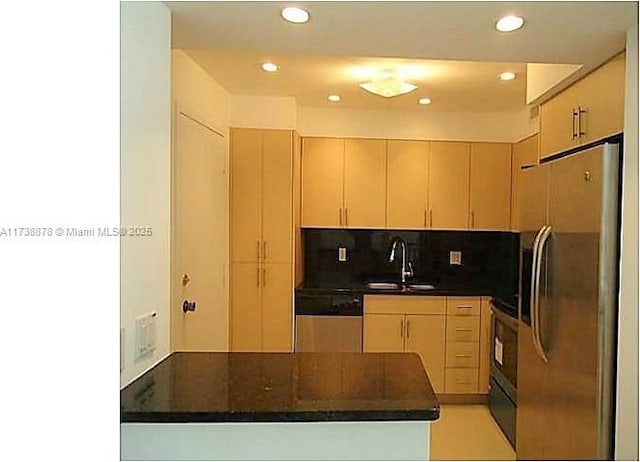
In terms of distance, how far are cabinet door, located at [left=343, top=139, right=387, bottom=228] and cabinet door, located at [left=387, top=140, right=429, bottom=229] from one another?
0.07 metres

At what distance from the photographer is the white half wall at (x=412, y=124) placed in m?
4.42

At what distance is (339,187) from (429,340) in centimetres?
144

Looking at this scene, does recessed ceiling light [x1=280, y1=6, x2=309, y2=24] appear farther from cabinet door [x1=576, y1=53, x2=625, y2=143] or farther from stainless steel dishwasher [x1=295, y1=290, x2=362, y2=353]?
stainless steel dishwasher [x1=295, y1=290, x2=362, y2=353]

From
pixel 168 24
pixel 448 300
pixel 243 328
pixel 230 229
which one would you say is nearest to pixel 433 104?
pixel 448 300

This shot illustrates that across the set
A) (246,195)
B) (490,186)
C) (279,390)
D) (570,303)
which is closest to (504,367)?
(490,186)

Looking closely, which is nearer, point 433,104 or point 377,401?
point 377,401

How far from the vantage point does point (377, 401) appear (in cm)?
150

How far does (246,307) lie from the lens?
4.06 meters

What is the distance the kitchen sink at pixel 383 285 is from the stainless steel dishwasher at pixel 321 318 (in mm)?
336

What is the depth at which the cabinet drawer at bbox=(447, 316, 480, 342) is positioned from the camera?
4160 mm

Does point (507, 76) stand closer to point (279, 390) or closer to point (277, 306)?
point (277, 306)

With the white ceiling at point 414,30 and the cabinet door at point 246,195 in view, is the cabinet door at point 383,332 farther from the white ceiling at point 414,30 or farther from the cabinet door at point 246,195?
the white ceiling at point 414,30
